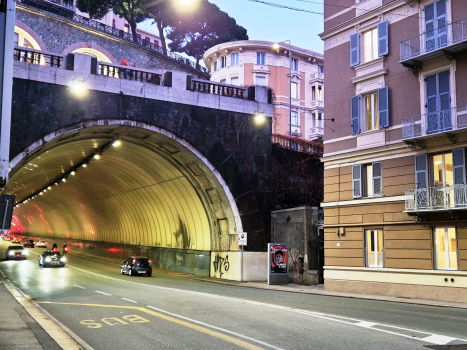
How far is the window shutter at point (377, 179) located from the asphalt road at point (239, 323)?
24.5ft

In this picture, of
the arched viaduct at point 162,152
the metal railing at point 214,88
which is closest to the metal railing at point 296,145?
the arched viaduct at point 162,152

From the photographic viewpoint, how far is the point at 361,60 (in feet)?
89.1

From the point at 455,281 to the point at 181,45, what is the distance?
68208 mm

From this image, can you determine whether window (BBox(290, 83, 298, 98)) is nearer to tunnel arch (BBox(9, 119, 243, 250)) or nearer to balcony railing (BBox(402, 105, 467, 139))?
tunnel arch (BBox(9, 119, 243, 250))

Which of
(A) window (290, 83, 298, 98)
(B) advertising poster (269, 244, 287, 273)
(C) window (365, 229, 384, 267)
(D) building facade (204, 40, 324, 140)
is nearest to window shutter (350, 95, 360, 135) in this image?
(C) window (365, 229, 384, 267)

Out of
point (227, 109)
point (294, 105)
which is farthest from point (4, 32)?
point (294, 105)

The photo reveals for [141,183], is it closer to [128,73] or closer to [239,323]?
[128,73]

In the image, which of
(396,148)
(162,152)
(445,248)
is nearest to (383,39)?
(396,148)

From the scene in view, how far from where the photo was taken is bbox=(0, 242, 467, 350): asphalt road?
10875 millimetres

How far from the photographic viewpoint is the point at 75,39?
5688cm

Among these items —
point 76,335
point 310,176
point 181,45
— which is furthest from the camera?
point 181,45

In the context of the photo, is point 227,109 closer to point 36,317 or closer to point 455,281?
point 455,281

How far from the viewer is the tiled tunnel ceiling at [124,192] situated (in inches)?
1428

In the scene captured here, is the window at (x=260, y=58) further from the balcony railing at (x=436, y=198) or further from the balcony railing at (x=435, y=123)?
the balcony railing at (x=436, y=198)
